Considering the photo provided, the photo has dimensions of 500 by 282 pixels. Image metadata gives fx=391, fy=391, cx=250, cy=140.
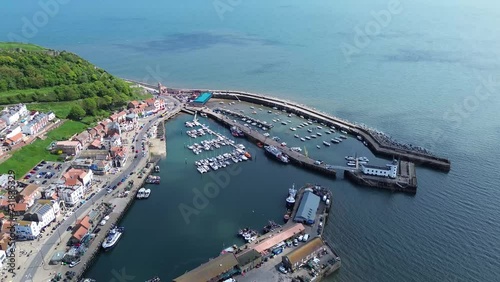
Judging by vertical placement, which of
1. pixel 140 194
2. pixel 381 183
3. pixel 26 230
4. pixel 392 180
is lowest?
pixel 26 230

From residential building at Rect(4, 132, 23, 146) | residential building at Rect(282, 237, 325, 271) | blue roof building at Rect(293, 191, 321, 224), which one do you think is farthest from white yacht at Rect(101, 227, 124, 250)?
residential building at Rect(4, 132, 23, 146)

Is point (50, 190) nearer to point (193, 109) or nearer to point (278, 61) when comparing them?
point (193, 109)

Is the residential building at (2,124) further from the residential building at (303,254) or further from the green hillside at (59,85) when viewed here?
the residential building at (303,254)

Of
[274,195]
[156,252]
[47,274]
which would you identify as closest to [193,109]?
[274,195]

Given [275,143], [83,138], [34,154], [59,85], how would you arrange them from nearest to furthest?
[34,154], [83,138], [275,143], [59,85]

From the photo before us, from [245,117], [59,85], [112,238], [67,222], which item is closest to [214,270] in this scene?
[112,238]

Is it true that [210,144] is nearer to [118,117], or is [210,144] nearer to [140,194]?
[140,194]

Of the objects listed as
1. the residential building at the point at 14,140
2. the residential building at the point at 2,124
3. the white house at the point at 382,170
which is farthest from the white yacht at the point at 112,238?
the white house at the point at 382,170
